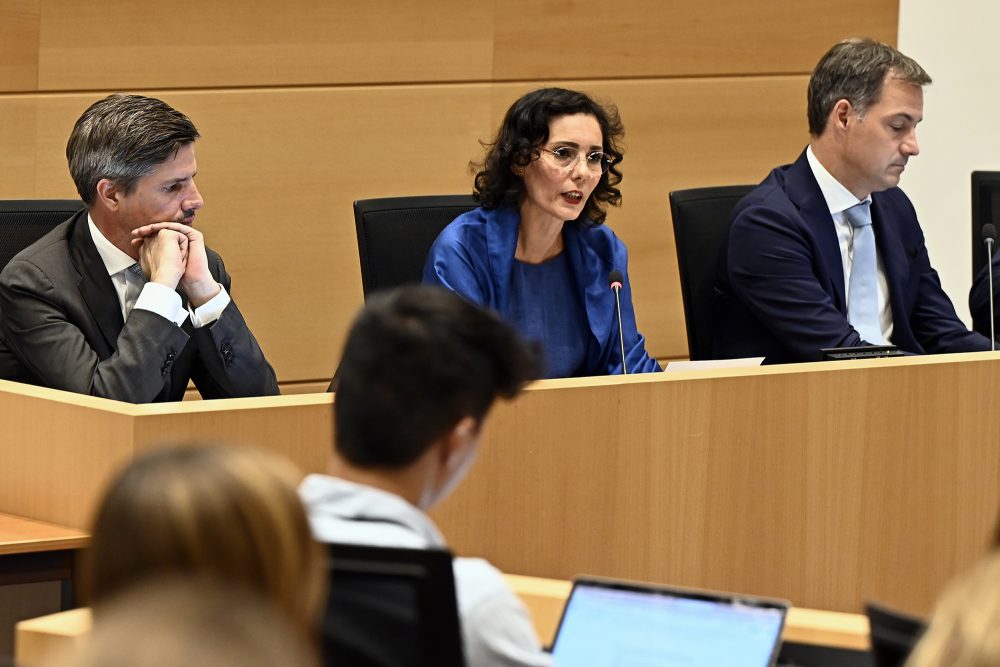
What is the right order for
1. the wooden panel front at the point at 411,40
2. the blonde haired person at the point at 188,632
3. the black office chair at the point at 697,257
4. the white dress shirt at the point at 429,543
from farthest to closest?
the wooden panel front at the point at 411,40, the black office chair at the point at 697,257, the white dress shirt at the point at 429,543, the blonde haired person at the point at 188,632

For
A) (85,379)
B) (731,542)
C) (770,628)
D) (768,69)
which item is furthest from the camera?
(768,69)

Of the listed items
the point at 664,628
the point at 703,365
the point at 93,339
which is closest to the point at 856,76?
the point at 703,365

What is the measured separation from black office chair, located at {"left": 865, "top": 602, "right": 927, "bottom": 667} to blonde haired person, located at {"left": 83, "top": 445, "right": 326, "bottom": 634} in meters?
0.56

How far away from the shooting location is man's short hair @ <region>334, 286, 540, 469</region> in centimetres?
156

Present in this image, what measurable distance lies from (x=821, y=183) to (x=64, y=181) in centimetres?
190

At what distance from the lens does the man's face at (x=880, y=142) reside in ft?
12.1

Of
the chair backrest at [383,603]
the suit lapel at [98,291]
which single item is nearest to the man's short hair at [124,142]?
the suit lapel at [98,291]

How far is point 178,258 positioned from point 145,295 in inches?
4.4

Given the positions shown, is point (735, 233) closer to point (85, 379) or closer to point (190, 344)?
point (190, 344)

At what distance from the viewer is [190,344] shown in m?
3.07

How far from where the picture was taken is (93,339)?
9.68ft

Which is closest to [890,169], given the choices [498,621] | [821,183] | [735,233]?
[821,183]

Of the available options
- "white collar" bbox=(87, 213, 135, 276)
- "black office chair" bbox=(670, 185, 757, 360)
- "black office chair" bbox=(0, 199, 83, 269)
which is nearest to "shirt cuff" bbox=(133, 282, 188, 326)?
"white collar" bbox=(87, 213, 135, 276)

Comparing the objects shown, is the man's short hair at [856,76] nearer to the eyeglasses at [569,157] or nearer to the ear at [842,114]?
the ear at [842,114]
